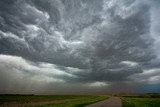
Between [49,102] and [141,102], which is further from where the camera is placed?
[49,102]

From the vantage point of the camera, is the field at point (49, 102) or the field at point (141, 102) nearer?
the field at point (141, 102)

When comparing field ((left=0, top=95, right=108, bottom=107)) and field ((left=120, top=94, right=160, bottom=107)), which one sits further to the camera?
field ((left=0, top=95, right=108, bottom=107))

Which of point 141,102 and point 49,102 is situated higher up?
point 49,102
